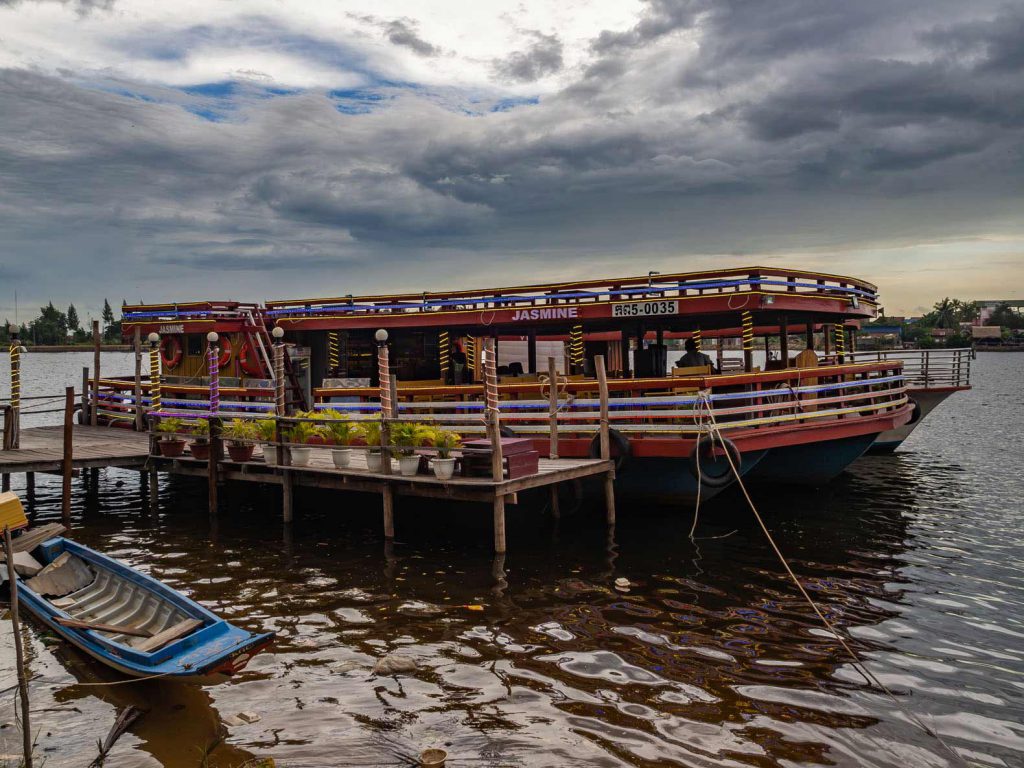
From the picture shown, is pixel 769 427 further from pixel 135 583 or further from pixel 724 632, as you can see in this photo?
pixel 135 583

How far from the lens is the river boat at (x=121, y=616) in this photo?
25.4ft

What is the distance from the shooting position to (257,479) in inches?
634

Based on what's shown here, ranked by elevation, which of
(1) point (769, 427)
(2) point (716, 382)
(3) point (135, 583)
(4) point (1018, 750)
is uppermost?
(2) point (716, 382)

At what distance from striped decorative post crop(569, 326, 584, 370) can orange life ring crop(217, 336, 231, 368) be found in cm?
1048

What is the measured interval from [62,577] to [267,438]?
17.6 ft

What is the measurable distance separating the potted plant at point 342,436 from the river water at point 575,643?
5.12 ft

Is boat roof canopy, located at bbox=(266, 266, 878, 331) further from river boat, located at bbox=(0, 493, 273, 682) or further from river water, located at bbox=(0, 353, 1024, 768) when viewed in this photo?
river boat, located at bbox=(0, 493, 273, 682)

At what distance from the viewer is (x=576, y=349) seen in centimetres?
1891

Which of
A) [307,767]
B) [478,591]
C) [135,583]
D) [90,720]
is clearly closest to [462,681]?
[307,767]

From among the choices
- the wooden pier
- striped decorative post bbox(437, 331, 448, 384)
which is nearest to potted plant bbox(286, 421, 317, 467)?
the wooden pier

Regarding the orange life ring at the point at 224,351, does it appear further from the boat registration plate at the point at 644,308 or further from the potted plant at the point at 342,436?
the boat registration plate at the point at 644,308

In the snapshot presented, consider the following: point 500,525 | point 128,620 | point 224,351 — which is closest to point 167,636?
point 128,620

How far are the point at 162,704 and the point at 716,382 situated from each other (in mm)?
10496

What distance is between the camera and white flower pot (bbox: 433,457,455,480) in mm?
12805
